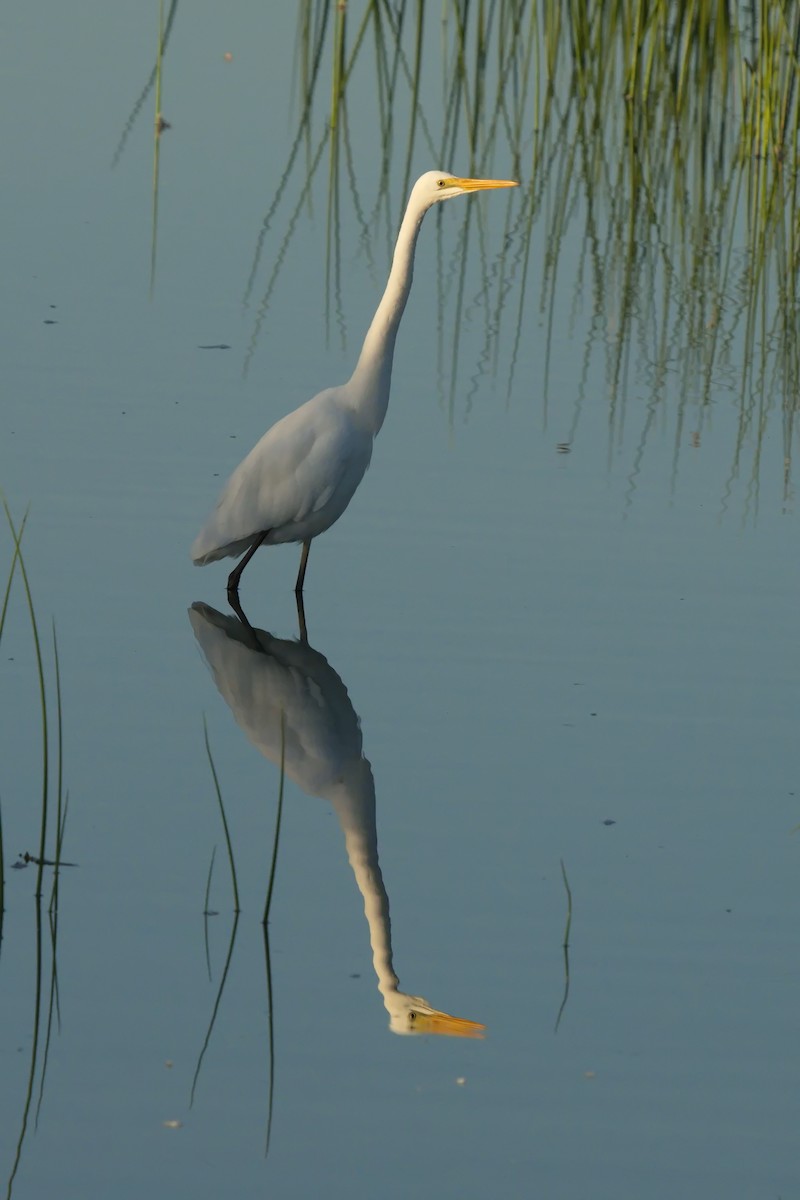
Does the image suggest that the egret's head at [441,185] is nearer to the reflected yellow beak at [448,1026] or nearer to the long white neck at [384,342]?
the long white neck at [384,342]

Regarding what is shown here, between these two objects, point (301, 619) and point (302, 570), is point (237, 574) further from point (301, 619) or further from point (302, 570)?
point (301, 619)

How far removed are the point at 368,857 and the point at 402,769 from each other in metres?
0.54

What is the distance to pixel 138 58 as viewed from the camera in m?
12.3

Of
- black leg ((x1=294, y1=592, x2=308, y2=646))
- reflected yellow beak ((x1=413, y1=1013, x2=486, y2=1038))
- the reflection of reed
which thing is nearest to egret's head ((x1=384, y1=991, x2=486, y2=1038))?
reflected yellow beak ((x1=413, y1=1013, x2=486, y2=1038))

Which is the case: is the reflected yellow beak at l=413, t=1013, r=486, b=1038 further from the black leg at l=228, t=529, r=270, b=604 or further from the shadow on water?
the shadow on water

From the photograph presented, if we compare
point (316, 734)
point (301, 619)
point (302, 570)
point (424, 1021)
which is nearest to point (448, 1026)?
point (424, 1021)

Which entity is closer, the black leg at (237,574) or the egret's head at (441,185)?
the black leg at (237,574)

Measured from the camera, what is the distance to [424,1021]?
3.63m

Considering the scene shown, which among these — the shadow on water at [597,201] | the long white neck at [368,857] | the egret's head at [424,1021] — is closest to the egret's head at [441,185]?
the shadow on water at [597,201]

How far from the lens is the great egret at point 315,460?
5875 mm

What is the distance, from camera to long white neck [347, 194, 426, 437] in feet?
20.5

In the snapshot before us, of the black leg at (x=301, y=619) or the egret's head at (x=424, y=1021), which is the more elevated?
the black leg at (x=301, y=619)

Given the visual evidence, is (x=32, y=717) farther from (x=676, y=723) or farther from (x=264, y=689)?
(x=676, y=723)

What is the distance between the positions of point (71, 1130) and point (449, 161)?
306 inches
